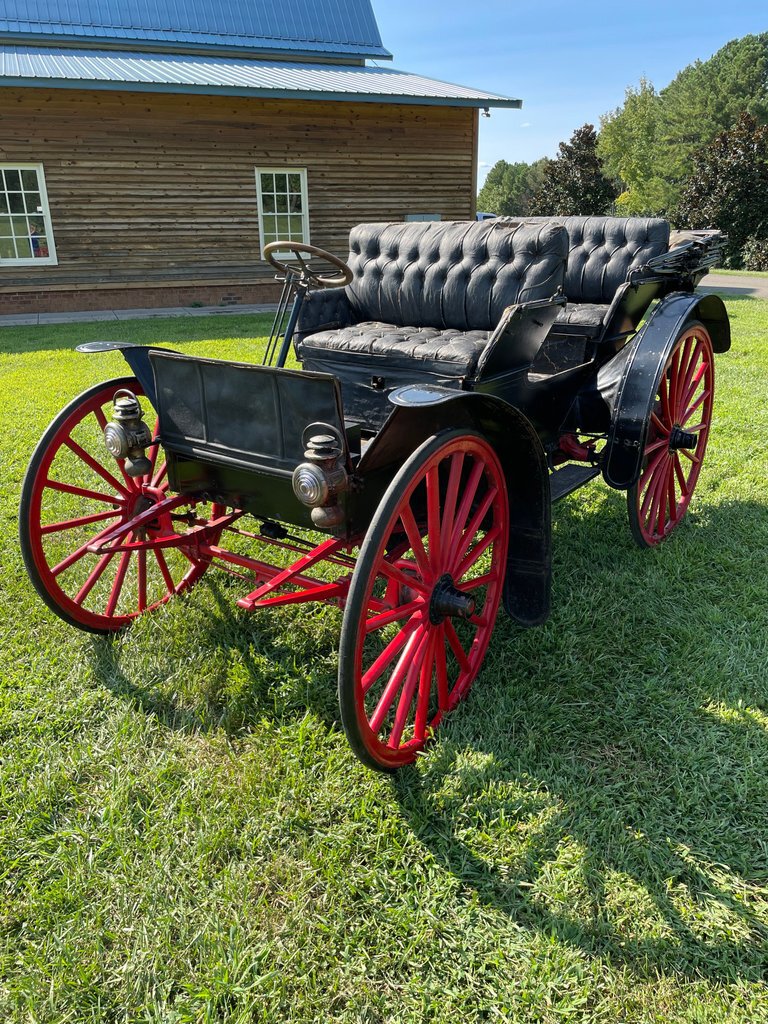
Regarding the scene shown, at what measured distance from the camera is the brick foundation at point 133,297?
12055mm

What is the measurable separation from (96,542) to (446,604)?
1.24 meters

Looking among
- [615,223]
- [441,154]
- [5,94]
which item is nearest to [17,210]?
[5,94]

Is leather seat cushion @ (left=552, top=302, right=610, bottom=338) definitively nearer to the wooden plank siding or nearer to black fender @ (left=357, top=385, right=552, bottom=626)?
black fender @ (left=357, top=385, right=552, bottom=626)

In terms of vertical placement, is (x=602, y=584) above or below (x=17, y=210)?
below

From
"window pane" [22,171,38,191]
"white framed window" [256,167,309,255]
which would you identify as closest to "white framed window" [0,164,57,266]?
"window pane" [22,171,38,191]

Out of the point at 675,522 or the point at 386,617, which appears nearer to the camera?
the point at 386,617

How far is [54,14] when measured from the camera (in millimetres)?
13859

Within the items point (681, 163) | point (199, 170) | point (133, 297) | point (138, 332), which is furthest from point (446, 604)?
point (681, 163)

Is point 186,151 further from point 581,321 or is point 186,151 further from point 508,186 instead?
point 508,186

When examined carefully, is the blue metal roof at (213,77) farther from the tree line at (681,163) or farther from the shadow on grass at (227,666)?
the shadow on grass at (227,666)

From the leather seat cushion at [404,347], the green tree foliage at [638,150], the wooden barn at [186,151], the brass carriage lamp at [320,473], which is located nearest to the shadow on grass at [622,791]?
the brass carriage lamp at [320,473]

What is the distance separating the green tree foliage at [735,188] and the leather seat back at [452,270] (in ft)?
64.4

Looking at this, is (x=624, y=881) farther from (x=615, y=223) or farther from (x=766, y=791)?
(x=615, y=223)

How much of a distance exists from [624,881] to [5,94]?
13064 millimetres
